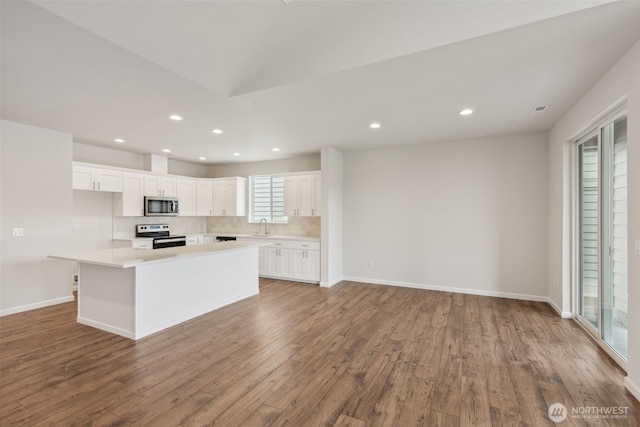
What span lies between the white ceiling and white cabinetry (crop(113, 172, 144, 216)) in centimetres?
176

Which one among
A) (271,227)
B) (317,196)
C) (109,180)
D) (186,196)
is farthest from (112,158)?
(317,196)

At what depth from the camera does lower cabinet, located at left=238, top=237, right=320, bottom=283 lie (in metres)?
5.83

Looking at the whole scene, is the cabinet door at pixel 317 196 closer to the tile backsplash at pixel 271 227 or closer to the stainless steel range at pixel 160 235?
the tile backsplash at pixel 271 227

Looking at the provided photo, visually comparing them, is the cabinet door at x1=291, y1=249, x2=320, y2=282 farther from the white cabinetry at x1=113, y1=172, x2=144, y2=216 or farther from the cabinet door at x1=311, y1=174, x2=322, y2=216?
the white cabinetry at x1=113, y1=172, x2=144, y2=216

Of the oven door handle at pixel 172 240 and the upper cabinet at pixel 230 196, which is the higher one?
the upper cabinet at pixel 230 196

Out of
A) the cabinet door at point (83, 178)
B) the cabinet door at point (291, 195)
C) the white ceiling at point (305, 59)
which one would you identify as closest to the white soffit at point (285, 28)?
the white ceiling at point (305, 59)

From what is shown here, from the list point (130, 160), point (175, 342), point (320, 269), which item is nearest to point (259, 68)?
point (175, 342)

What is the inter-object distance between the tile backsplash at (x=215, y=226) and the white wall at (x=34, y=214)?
4.15 feet

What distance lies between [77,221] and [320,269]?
453 cm

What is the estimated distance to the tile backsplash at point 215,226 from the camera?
5988mm

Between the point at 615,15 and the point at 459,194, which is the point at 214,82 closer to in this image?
the point at 615,15

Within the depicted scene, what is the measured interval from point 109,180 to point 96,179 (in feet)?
0.71

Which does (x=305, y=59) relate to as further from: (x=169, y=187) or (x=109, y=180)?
(x=169, y=187)

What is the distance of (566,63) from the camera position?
8.17 feet
